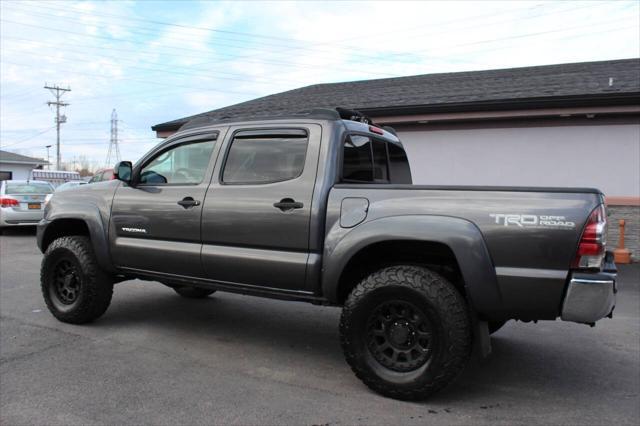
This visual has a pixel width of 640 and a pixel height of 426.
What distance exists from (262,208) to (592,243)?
230 cm

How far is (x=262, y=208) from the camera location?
3.85 metres

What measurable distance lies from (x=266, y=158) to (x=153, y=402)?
203 centimetres

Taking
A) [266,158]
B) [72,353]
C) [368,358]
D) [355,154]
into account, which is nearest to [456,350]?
[368,358]

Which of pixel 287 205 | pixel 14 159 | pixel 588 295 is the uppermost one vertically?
pixel 14 159

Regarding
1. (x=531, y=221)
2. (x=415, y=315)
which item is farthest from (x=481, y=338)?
(x=531, y=221)

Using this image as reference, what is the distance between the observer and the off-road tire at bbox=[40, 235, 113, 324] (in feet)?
15.7

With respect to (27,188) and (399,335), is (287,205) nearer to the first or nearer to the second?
(399,335)

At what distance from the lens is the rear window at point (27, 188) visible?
12.8 m

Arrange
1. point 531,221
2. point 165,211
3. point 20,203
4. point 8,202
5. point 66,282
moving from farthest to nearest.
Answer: point 20,203 → point 8,202 → point 66,282 → point 165,211 → point 531,221

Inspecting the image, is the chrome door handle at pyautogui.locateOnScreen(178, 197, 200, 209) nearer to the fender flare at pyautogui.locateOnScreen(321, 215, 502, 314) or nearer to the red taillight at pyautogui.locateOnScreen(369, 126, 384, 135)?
the fender flare at pyautogui.locateOnScreen(321, 215, 502, 314)

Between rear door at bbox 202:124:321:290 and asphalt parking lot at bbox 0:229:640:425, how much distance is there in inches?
30.6

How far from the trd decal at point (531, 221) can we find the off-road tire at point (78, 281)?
378cm

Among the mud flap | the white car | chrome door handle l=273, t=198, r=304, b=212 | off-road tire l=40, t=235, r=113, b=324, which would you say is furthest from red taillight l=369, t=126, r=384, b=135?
the white car

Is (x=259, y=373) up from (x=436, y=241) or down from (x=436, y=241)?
down
